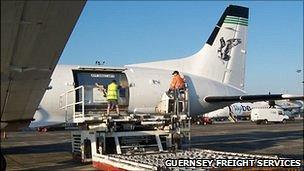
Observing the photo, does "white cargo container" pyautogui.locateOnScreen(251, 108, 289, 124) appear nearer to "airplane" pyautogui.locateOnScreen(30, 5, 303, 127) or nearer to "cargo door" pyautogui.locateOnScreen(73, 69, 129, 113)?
"airplane" pyautogui.locateOnScreen(30, 5, 303, 127)

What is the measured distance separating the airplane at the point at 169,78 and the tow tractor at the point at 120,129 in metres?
0.08

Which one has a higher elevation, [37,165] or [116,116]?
[116,116]

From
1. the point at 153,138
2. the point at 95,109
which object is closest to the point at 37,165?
the point at 95,109

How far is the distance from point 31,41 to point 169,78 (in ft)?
39.7

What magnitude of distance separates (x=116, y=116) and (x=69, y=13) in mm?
8455

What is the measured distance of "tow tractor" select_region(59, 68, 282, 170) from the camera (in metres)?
11.0

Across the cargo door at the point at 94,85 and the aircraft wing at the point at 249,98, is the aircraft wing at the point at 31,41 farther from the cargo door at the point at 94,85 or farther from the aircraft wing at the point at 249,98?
the aircraft wing at the point at 249,98

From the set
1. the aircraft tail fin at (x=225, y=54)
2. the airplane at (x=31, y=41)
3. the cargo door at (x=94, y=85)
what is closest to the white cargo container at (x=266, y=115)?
the aircraft tail fin at (x=225, y=54)

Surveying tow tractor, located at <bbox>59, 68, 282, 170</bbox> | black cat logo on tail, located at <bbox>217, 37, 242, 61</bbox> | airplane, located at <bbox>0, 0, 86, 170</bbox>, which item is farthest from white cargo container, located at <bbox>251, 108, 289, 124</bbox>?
airplane, located at <bbox>0, 0, 86, 170</bbox>

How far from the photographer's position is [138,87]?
1414 centimetres

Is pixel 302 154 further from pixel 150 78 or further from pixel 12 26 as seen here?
pixel 12 26

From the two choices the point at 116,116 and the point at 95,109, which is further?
the point at 95,109

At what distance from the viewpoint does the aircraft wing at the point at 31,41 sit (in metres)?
2.95

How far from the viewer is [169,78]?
50.2 feet
